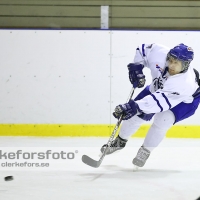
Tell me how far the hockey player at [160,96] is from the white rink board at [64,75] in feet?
3.54

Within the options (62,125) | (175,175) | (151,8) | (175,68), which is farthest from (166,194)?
(151,8)

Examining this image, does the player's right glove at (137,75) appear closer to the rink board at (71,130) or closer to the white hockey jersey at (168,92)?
the white hockey jersey at (168,92)

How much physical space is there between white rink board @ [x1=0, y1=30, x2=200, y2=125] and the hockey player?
1078 millimetres

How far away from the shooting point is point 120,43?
5.47 metres

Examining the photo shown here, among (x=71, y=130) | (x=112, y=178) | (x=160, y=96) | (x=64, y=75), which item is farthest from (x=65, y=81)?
(x=112, y=178)

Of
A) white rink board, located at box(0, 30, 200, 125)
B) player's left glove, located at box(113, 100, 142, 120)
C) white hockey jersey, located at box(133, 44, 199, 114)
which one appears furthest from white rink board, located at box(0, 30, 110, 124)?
player's left glove, located at box(113, 100, 142, 120)

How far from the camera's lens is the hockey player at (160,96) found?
3.88 metres

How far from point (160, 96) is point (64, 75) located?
1.77 m

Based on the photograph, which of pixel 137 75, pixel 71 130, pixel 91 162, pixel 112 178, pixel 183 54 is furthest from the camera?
pixel 71 130

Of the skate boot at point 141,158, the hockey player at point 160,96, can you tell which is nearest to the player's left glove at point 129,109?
the hockey player at point 160,96

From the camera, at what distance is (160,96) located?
3.89 metres

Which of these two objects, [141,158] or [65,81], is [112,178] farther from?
[65,81]

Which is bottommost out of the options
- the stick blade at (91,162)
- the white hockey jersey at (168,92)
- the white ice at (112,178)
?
the white ice at (112,178)

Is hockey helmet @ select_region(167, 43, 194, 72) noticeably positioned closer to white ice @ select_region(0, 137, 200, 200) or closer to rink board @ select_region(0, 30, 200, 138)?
white ice @ select_region(0, 137, 200, 200)
